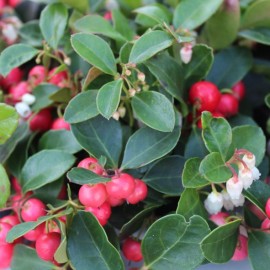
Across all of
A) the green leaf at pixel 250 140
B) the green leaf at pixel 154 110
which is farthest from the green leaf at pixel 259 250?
the green leaf at pixel 154 110

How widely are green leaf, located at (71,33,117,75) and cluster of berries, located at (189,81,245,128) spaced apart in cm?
19

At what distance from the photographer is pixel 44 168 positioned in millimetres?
904

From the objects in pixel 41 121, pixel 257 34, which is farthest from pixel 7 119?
pixel 257 34

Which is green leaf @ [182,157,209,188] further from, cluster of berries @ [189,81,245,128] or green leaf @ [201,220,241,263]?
cluster of berries @ [189,81,245,128]

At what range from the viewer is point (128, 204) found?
0.92 meters

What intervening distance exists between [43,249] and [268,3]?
26.4 inches

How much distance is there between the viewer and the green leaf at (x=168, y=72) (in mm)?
889

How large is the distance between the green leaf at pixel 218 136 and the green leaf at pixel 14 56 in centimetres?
38

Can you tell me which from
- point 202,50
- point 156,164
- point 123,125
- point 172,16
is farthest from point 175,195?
point 172,16

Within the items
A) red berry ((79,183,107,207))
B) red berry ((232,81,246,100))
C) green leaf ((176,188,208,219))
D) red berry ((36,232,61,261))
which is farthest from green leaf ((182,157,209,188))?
red berry ((232,81,246,100))

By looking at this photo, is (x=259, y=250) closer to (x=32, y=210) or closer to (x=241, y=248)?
(x=241, y=248)

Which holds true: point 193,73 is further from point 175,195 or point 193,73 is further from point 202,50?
point 175,195

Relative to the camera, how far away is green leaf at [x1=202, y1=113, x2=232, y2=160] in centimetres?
79

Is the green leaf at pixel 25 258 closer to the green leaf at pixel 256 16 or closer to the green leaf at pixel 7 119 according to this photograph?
the green leaf at pixel 7 119
